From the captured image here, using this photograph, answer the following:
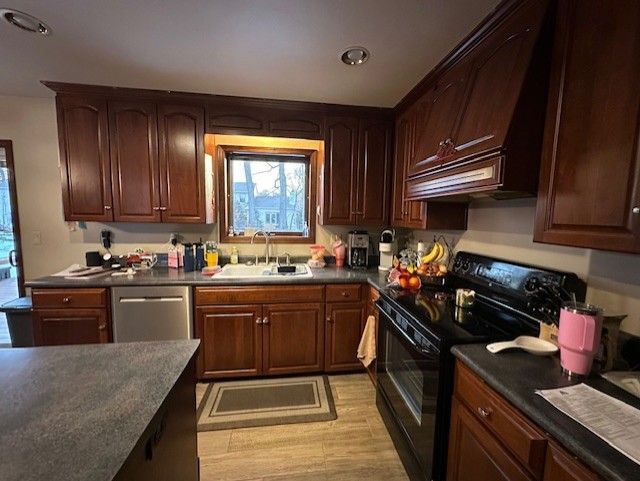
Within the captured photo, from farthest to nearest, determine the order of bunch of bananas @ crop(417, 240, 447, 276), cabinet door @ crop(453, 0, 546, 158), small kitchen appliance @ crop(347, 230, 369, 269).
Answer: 1. small kitchen appliance @ crop(347, 230, 369, 269)
2. bunch of bananas @ crop(417, 240, 447, 276)
3. cabinet door @ crop(453, 0, 546, 158)

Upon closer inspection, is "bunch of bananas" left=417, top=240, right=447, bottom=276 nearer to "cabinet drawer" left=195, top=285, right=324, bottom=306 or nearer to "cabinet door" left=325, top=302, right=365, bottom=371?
"cabinet door" left=325, top=302, right=365, bottom=371

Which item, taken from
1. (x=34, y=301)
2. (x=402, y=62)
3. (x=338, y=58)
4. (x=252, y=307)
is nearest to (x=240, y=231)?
(x=252, y=307)

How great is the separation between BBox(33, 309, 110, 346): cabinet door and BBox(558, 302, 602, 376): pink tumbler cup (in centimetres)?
270

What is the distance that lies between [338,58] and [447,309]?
5.27 feet

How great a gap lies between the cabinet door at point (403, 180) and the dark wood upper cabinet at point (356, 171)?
10cm

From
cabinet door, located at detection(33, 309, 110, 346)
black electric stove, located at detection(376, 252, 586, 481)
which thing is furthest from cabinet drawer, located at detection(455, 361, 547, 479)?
cabinet door, located at detection(33, 309, 110, 346)

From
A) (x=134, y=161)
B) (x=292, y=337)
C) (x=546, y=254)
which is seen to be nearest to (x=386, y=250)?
(x=292, y=337)

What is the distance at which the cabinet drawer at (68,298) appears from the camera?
A: 213 centimetres

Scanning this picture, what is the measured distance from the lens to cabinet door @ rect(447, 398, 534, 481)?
0.93 metres

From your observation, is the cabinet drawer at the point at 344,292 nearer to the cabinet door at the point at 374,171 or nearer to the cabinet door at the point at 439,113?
the cabinet door at the point at 374,171

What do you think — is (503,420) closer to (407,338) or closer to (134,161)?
(407,338)

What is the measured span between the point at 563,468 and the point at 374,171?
2305 mm

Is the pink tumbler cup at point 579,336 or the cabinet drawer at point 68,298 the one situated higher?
the pink tumbler cup at point 579,336

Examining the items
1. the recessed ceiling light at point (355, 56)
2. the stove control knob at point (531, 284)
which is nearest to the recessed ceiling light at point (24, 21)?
the recessed ceiling light at point (355, 56)
